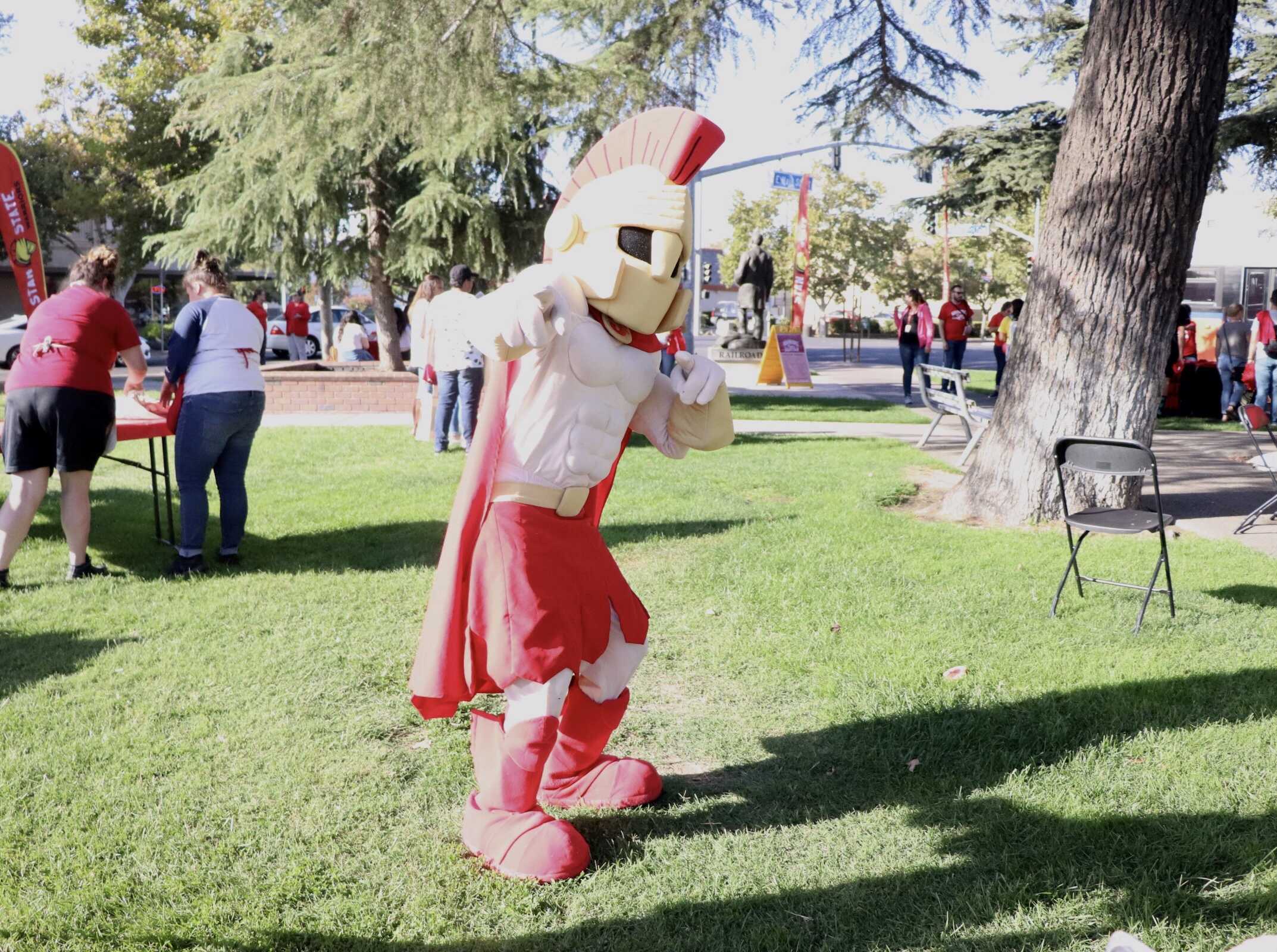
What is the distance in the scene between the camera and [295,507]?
27.5 ft

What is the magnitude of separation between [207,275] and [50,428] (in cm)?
123

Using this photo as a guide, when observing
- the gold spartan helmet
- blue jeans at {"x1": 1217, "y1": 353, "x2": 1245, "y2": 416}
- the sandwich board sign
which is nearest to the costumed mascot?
the gold spartan helmet

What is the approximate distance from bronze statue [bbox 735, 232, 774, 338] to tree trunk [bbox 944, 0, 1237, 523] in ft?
54.7

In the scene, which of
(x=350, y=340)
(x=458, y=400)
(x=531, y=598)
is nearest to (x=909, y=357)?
(x=458, y=400)

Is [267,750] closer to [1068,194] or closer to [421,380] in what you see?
[1068,194]

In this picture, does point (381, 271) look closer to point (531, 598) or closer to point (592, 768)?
point (592, 768)

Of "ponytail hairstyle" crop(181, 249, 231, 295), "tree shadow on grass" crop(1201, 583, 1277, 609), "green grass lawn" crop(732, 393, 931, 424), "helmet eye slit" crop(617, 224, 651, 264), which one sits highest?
"ponytail hairstyle" crop(181, 249, 231, 295)

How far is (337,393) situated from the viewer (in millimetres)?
15156

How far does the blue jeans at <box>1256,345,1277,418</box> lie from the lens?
1284cm

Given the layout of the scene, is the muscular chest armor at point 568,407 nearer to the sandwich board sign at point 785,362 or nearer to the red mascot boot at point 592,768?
the red mascot boot at point 592,768

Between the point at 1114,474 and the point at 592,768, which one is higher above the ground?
the point at 1114,474

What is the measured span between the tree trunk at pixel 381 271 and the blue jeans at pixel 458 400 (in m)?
6.11

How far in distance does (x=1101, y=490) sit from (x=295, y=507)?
5972mm

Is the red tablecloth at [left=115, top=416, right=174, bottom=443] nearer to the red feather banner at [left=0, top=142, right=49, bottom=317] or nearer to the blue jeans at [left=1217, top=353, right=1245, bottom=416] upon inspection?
the red feather banner at [left=0, top=142, right=49, bottom=317]
